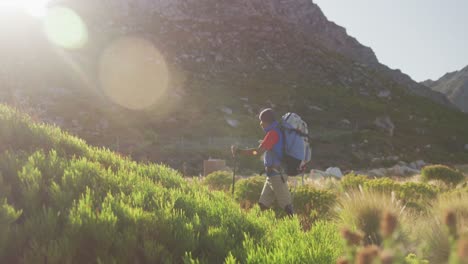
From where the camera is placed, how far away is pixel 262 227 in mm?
4953

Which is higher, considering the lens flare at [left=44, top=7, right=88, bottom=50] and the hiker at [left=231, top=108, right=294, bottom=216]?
the lens flare at [left=44, top=7, right=88, bottom=50]

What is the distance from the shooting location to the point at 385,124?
5819 centimetres

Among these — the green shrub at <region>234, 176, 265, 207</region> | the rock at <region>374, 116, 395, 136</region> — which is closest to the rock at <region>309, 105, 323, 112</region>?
the rock at <region>374, 116, 395, 136</region>

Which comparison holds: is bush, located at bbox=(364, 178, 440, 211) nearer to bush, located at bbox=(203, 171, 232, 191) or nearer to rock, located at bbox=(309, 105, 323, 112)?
bush, located at bbox=(203, 171, 232, 191)

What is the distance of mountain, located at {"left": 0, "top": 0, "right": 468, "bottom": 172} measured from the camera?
36.8m

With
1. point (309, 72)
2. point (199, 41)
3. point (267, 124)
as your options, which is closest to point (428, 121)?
point (309, 72)

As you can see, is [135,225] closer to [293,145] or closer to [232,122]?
[293,145]

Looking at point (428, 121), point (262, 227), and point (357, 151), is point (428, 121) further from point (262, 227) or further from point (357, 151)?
point (262, 227)

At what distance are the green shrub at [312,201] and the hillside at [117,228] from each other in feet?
12.0

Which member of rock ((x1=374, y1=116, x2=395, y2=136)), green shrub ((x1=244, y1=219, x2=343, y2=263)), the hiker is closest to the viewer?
green shrub ((x1=244, y1=219, x2=343, y2=263))

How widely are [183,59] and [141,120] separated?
30.7 metres

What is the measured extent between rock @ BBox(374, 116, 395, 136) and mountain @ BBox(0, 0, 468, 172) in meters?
0.21

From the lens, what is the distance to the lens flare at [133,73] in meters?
47.4

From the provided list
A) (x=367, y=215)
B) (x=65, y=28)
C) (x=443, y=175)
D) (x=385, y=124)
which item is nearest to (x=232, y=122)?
(x=385, y=124)
